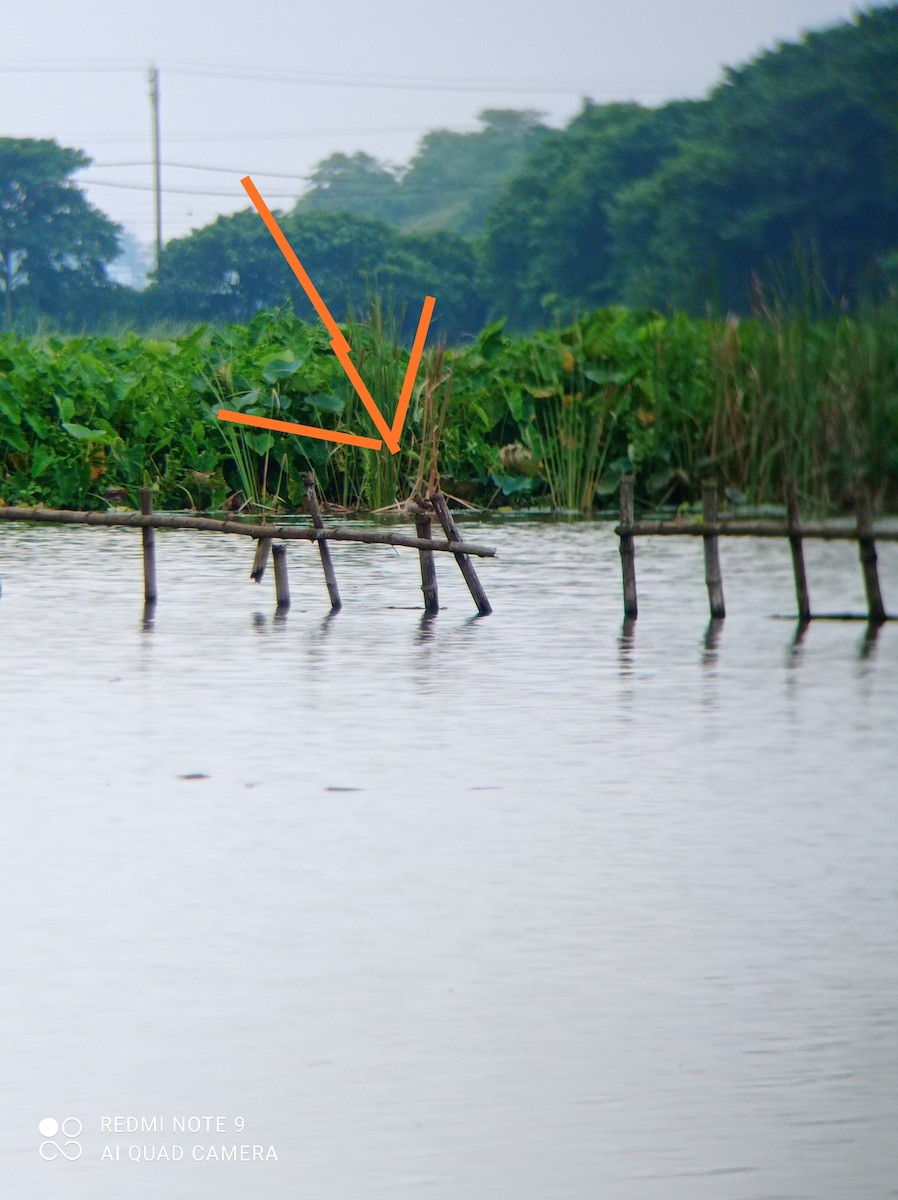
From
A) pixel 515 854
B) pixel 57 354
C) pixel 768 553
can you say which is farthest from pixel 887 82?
pixel 515 854

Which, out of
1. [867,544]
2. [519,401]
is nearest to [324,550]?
[867,544]

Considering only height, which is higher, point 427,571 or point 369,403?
point 369,403

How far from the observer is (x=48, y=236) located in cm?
7250

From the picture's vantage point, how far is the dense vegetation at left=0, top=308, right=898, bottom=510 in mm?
26453

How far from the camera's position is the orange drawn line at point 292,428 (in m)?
25.8

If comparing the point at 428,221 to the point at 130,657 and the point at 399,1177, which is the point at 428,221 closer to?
the point at 130,657

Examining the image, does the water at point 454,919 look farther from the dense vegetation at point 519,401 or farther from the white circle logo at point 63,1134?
the dense vegetation at point 519,401

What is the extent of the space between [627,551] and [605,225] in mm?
50073

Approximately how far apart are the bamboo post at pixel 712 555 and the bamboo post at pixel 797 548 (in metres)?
0.50

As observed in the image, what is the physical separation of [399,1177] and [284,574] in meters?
12.3

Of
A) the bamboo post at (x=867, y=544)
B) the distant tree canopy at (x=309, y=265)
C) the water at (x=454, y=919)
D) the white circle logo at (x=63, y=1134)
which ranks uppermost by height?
the distant tree canopy at (x=309, y=265)

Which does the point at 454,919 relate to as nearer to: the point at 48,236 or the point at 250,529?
the point at 250,529

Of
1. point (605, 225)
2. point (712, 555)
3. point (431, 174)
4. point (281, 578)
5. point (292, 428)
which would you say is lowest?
point (281, 578)

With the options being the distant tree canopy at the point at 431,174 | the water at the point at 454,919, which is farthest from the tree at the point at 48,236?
the water at the point at 454,919
